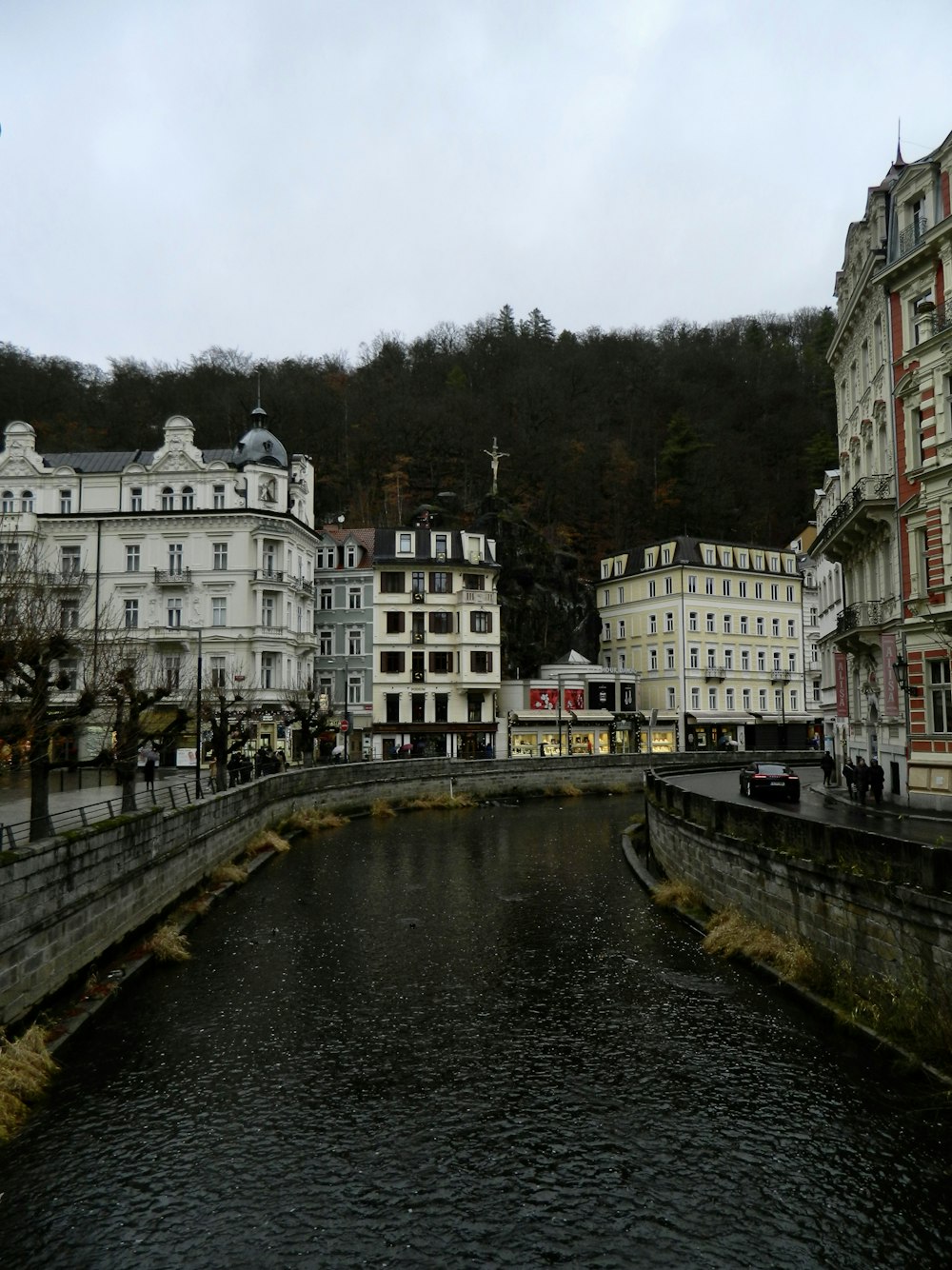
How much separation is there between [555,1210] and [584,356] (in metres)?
91.1

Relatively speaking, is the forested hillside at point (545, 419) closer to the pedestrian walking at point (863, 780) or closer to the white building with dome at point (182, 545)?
the white building with dome at point (182, 545)

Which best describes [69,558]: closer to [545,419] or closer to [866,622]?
[866,622]

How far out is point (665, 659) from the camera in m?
72.2

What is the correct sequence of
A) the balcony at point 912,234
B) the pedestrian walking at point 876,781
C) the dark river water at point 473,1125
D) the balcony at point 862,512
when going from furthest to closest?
the balcony at point 862,512 → the pedestrian walking at point 876,781 → the balcony at point 912,234 → the dark river water at point 473,1125

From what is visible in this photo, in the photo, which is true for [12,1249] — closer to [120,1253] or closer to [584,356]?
[120,1253]

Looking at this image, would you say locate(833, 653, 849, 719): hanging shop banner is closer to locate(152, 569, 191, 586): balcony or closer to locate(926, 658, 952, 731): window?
locate(926, 658, 952, 731): window

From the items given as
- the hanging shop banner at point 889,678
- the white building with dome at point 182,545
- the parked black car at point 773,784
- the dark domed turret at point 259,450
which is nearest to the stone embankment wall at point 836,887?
the hanging shop banner at point 889,678

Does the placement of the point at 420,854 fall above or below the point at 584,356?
below

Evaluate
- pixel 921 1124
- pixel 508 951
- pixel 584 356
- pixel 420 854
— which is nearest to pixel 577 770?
pixel 420 854

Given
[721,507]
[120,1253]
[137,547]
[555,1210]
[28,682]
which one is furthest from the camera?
[721,507]

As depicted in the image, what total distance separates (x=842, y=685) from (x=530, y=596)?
114 ft

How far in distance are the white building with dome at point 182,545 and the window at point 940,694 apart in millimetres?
34927

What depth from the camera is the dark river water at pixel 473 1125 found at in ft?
31.7

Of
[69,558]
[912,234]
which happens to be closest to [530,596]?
[69,558]
